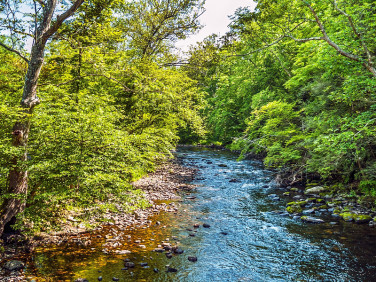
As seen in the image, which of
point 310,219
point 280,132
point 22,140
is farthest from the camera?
point 280,132

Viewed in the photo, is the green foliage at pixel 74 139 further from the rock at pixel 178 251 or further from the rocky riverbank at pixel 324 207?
the rocky riverbank at pixel 324 207

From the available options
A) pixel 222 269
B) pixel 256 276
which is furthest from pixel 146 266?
pixel 256 276

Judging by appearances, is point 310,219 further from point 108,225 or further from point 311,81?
point 311,81

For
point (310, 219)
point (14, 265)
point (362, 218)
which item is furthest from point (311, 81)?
point (14, 265)

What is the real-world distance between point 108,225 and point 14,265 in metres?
3.24

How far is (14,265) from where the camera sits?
5.28 m

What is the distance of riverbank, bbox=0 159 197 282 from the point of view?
18.5 ft

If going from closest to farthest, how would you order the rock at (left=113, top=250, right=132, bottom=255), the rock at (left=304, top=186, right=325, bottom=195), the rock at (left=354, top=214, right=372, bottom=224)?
1. the rock at (left=113, top=250, right=132, bottom=255)
2. the rock at (left=354, top=214, right=372, bottom=224)
3. the rock at (left=304, top=186, right=325, bottom=195)

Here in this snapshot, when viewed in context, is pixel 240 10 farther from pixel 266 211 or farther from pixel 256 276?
pixel 256 276

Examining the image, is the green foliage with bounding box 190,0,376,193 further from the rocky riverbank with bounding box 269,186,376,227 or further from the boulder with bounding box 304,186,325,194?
the rocky riverbank with bounding box 269,186,376,227

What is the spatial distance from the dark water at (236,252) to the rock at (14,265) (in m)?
0.27

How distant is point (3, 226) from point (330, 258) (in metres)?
8.78

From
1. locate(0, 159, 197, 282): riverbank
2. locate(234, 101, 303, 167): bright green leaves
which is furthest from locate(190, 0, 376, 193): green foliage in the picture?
locate(0, 159, 197, 282): riverbank

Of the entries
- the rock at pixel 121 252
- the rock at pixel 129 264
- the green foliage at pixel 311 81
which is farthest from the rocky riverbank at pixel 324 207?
the rock at pixel 129 264
